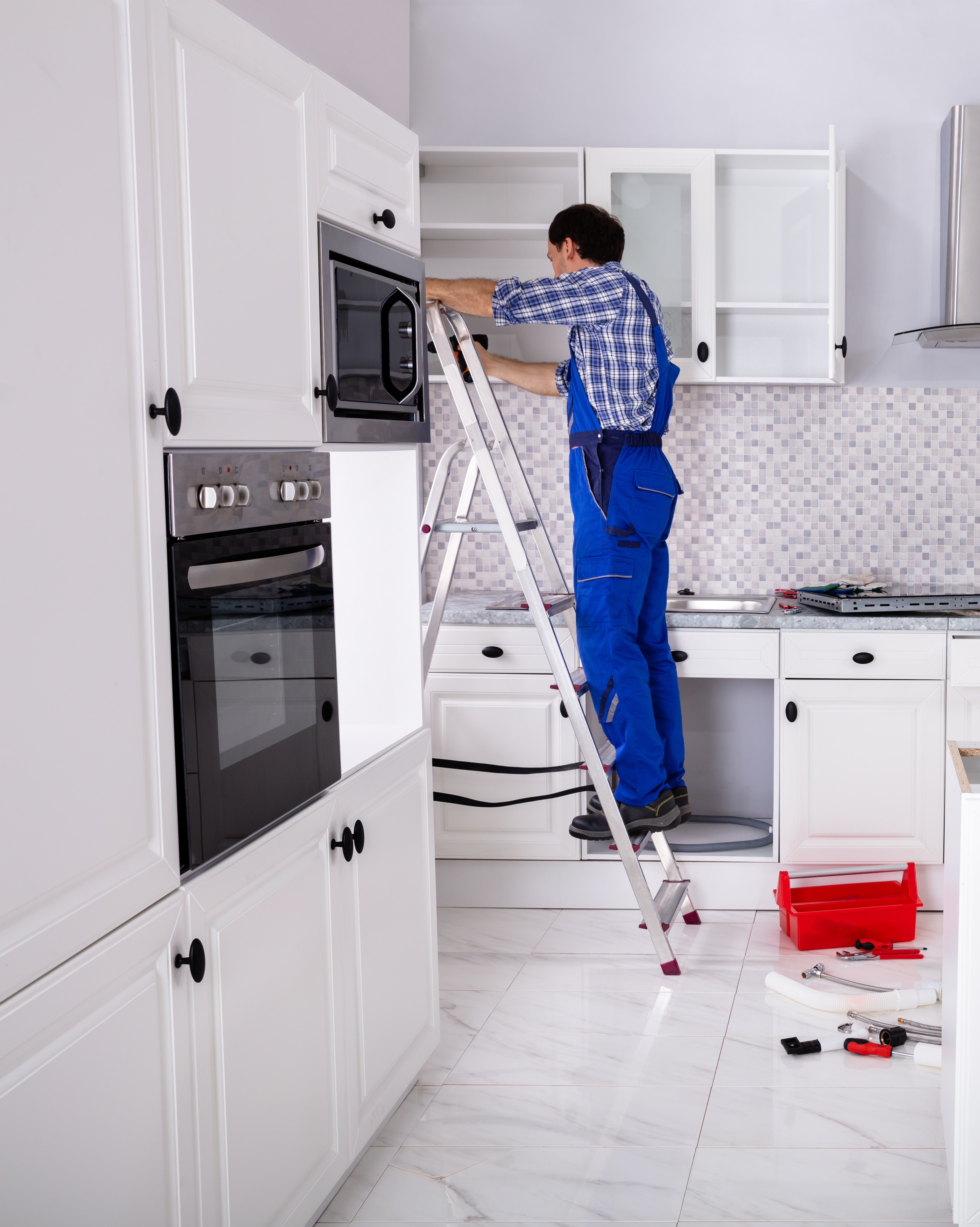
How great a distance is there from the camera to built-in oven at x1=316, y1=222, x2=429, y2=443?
1.89 meters

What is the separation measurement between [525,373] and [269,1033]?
2411 mm

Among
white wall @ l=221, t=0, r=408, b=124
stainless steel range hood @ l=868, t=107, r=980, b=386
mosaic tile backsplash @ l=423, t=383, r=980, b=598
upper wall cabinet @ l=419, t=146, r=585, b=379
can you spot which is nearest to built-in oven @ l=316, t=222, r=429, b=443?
white wall @ l=221, t=0, r=408, b=124

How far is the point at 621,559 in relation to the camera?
3.07 metres

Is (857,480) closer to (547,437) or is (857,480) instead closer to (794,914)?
(547,437)

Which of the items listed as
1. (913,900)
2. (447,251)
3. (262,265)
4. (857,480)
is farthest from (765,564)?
(262,265)

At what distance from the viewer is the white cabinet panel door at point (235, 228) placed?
144 cm

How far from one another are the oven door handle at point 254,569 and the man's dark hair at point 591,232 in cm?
178

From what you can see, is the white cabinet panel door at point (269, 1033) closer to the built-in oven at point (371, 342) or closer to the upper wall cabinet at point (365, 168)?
the built-in oven at point (371, 342)

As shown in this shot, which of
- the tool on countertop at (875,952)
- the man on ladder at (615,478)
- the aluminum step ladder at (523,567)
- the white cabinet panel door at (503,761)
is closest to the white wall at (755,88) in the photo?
the man on ladder at (615,478)

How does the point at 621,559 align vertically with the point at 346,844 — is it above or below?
above

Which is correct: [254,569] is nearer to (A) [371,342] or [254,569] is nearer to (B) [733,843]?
(A) [371,342]

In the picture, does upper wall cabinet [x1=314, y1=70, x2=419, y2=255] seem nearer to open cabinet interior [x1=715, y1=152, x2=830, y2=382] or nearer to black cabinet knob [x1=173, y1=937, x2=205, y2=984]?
black cabinet knob [x1=173, y1=937, x2=205, y2=984]

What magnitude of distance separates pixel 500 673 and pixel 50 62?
7.81ft

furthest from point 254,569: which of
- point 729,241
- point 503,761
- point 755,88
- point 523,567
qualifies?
point 755,88
